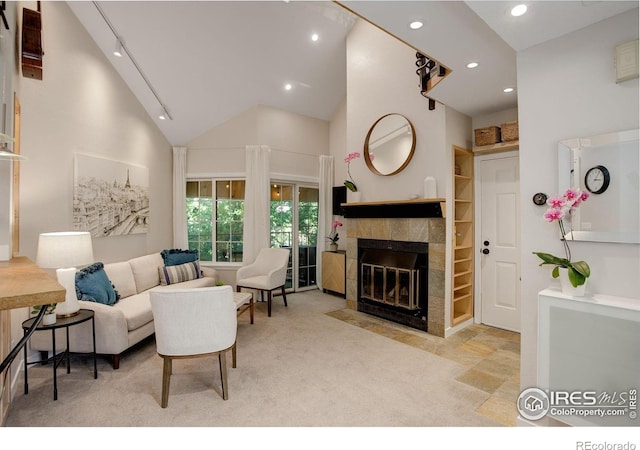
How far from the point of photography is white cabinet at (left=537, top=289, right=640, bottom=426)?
149 cm

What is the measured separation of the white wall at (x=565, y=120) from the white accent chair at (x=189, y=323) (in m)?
2.07

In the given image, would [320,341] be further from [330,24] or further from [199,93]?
[330,24]

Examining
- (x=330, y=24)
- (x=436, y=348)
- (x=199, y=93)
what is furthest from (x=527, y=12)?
(x=199, y=93)

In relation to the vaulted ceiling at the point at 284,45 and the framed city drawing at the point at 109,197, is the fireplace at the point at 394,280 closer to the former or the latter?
the vaulted ceiling at the point at 284,45

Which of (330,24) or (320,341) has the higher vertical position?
(330,24)

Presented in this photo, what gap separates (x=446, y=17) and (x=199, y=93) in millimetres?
3564

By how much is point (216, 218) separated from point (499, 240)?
164 inches

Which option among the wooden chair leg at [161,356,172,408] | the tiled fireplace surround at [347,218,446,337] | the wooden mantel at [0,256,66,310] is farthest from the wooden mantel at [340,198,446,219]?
the wooden mantel at [0,256,66,310]

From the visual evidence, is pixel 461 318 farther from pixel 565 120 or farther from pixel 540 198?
pixel 565 120

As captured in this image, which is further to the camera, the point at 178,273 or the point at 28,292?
the point at 178,273

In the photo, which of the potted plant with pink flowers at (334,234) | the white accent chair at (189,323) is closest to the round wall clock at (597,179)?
the white accent chair at (189,323)

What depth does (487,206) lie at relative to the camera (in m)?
3.69

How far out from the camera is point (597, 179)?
168 cm

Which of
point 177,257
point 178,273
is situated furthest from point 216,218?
point 178,273
